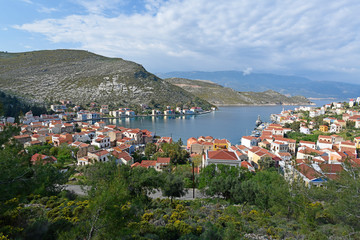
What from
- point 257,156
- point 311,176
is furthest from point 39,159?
point 257,156

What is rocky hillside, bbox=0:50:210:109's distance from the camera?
77.1 meters

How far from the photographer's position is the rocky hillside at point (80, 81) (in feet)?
253

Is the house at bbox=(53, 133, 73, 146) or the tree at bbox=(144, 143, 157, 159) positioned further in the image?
the house at bbox=(53, 133, 73, 146)

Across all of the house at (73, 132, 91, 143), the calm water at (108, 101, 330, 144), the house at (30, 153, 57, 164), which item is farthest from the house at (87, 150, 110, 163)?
the calm water at (108, 101, 330, 144)

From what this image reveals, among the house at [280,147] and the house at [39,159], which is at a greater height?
the house at [39,159]

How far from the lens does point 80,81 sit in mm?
85562

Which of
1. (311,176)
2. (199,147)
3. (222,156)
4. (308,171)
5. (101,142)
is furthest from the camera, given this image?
(101,142)

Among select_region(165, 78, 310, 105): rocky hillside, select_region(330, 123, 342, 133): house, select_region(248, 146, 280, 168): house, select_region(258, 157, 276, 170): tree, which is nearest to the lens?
select_region(258, 157, 276, 170): tree

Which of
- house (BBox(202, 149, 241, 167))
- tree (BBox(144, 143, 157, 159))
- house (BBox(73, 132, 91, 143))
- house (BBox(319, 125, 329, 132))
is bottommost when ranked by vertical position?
tree (BBox(144, 143, 157, 159))

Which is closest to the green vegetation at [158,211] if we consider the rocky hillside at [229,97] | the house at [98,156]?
the house at [98,156]

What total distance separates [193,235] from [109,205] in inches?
131

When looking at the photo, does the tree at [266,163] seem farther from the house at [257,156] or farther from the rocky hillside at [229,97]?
the rocky hillside at [229,97]

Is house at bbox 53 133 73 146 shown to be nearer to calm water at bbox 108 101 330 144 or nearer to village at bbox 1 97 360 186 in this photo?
village at bbox 1 97 360 186

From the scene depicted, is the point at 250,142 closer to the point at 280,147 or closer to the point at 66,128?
the point at 280,147
